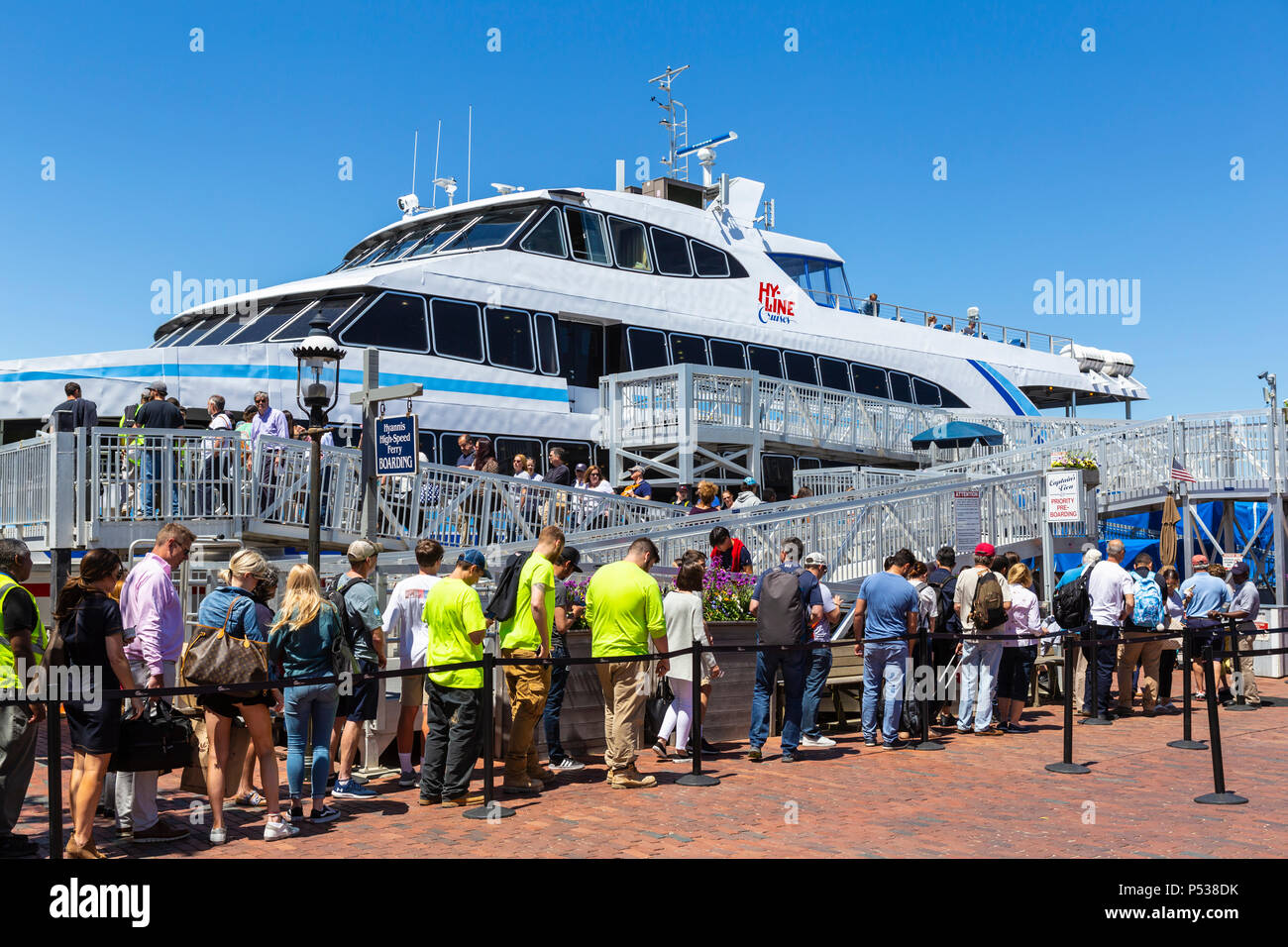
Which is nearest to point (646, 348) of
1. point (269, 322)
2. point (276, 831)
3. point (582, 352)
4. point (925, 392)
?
point (582, 352)

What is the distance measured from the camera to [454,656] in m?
8.27

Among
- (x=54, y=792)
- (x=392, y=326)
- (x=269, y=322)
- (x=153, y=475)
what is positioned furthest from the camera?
(x=392, y=326)

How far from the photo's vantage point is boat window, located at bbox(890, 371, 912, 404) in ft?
85.4

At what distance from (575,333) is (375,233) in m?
4.25

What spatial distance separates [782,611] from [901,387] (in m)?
16.8

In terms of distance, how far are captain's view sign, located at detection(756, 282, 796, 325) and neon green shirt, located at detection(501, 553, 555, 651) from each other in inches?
612

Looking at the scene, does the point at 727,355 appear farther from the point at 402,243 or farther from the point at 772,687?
the point at 772,687

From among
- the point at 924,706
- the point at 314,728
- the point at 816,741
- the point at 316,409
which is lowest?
the point at 816,741

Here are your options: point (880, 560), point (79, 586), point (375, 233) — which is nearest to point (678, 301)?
point (375, 233)

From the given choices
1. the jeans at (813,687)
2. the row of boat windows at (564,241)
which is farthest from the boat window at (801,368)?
the jeans at (813,687)

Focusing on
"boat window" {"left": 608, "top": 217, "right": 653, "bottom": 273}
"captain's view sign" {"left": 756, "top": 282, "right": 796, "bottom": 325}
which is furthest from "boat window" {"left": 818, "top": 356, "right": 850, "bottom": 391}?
"boat window" {"left": 608, "top": 217, "right": 653, "bottom": 273}
